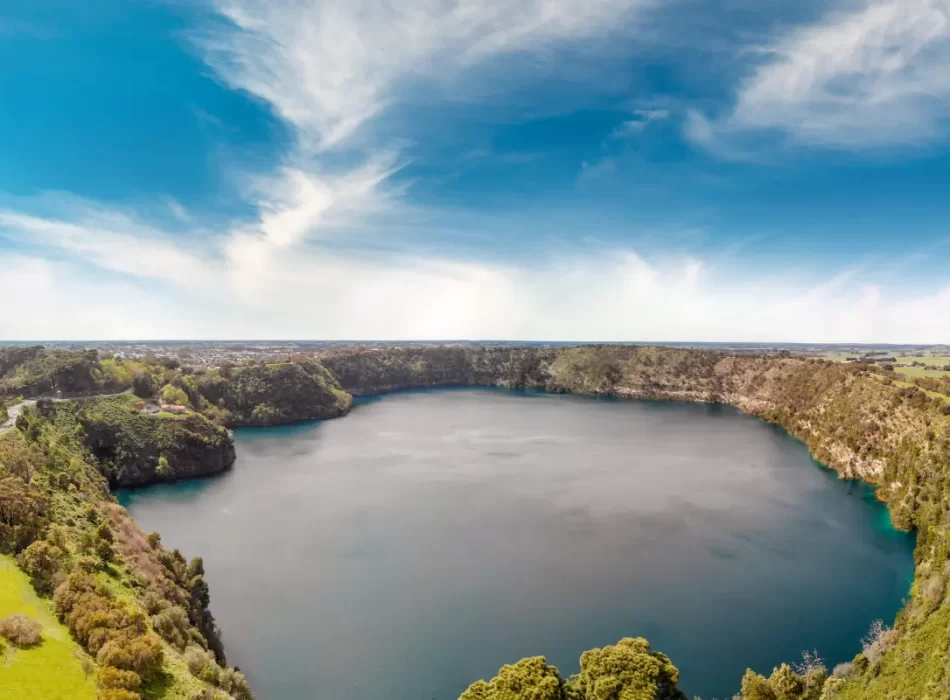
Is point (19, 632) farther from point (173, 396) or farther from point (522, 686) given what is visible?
point (173, 396)

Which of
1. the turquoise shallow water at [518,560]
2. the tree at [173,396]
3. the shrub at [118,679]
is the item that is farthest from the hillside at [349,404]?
the turquoise shallow water at [518,560]

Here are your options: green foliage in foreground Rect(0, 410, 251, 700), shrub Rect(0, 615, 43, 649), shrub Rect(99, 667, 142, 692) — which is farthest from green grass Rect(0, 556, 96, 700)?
shrub Rect(99, 667, 142, 692)

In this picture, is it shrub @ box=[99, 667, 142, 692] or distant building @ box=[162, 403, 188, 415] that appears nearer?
shrub @ box=[99, 667, 142, 692]

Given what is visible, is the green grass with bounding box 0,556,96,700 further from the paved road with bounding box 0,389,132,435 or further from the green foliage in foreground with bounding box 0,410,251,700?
the paved road with bounding box 0,389,132,435

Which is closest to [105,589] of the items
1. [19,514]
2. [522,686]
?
[19,514]

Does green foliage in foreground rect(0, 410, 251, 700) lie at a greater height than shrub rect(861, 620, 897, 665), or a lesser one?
greater

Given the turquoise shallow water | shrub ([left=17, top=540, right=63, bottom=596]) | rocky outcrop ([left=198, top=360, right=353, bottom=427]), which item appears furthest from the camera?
rocky outcrop ([left=198, top=360, right=353, bottom=427])

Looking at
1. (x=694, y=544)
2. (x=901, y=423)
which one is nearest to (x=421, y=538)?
(x=694, y=544)
